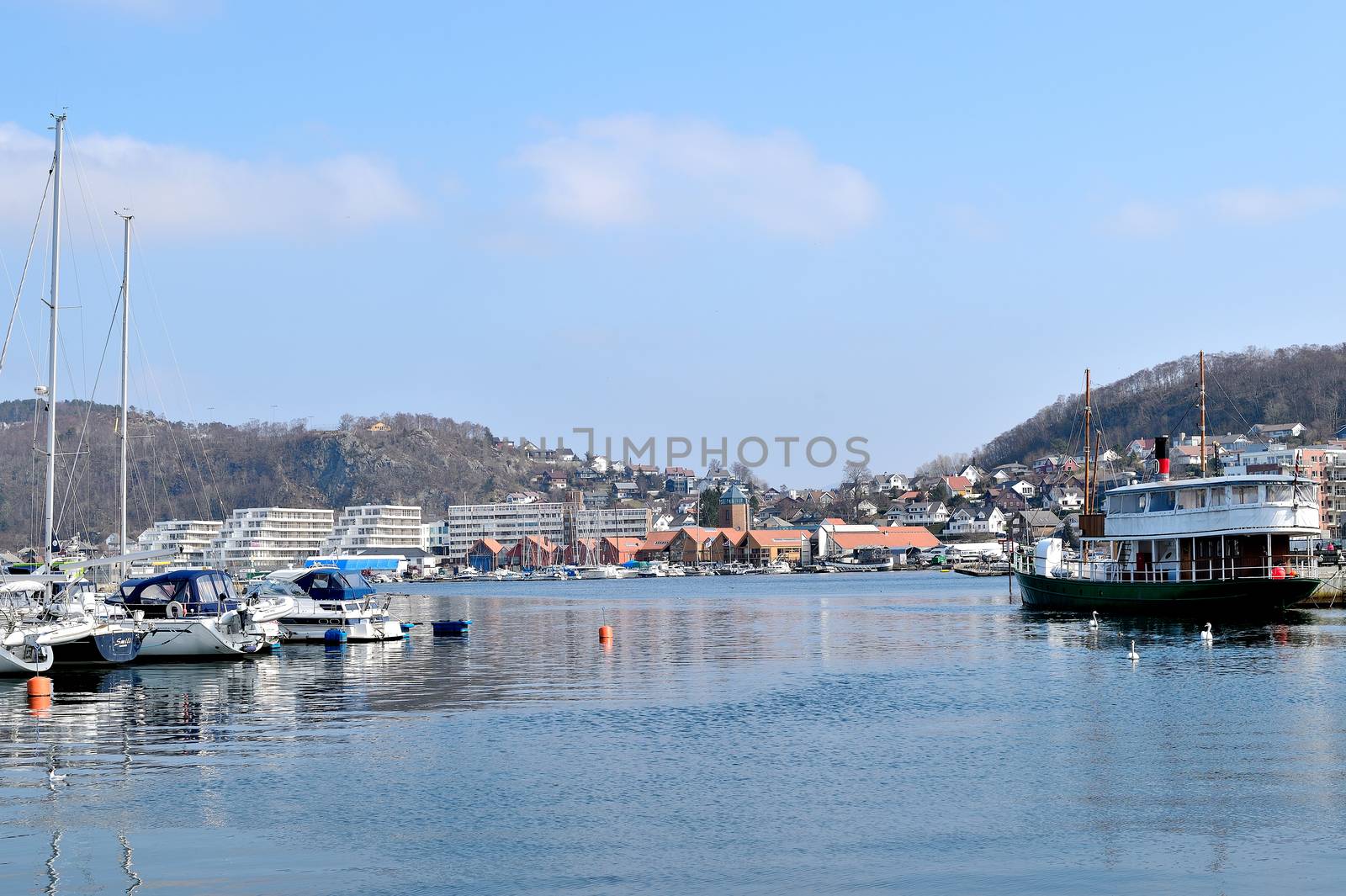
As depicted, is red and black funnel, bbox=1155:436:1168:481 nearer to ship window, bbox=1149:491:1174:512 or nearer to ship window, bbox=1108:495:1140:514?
ship window, bbox=1108:495:1140:514

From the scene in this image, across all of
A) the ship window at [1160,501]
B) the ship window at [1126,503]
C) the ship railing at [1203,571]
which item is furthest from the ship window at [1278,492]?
the ship window at [1126,503]

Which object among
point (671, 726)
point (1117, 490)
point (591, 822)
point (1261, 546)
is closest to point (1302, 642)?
point (1261, 546)

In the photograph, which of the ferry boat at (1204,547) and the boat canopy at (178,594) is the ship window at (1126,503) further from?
the boat canopy at (178,594)

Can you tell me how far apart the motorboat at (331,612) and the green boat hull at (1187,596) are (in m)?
34.6

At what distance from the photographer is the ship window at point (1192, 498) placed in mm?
60000

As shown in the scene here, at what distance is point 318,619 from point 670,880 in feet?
135

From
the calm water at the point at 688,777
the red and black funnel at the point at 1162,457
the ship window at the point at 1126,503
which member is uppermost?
the red and black funnel at the point at 1162,457

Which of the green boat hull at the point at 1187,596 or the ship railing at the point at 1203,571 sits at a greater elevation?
the ship railing at the point at 1203,571

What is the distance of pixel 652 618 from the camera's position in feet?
259

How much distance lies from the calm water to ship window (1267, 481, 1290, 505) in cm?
1548

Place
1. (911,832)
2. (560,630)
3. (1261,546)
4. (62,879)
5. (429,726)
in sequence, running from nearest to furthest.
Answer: (62,879), (911,832), (429,726), (1261,546), (560,630)

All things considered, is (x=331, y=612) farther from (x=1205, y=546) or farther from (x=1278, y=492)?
(x=1278, y=492)

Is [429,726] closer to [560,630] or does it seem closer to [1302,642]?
[1302,642]

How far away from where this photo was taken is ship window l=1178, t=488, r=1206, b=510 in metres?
60.0
